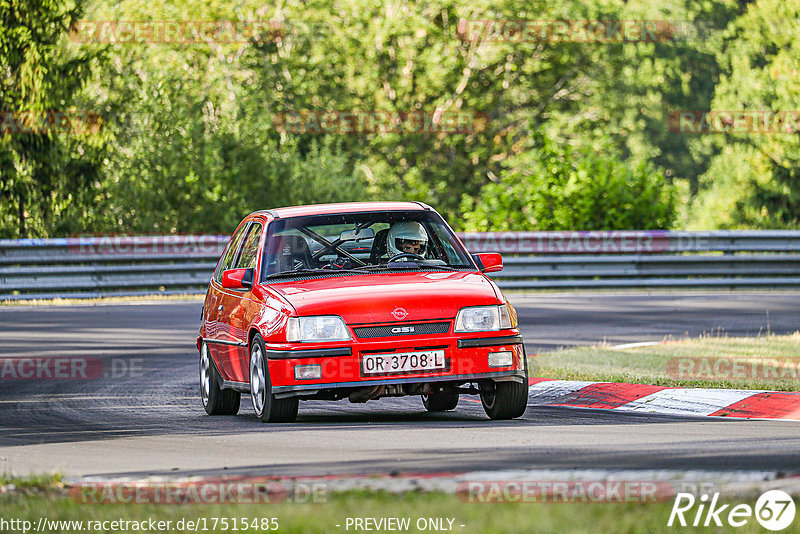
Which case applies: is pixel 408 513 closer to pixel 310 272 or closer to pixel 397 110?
pixel 310 272

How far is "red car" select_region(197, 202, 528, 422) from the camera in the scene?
9.37 meters

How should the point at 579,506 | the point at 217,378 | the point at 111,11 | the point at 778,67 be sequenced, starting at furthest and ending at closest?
the point at 778,67
the point at 111,11
the point at 217,378
the point at 579,506

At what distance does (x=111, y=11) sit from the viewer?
155ft

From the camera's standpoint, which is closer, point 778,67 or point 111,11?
point 111,11

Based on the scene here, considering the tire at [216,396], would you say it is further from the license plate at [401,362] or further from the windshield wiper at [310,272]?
the license plate at [401,362]

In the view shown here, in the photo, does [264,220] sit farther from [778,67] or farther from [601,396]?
[778,67]

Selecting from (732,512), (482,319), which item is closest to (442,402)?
(482,319)

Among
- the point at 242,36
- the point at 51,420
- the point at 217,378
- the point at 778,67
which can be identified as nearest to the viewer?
the point at 51,420

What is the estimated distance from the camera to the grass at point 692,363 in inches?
468

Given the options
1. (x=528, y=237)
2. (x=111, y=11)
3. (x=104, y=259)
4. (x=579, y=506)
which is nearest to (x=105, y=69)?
(x=104, y=259)

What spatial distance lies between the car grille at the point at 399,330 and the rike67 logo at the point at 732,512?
12.2 ft

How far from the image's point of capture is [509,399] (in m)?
9.84

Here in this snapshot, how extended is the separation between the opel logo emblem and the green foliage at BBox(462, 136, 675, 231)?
2061cm

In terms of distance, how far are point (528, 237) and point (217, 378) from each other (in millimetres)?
15384
